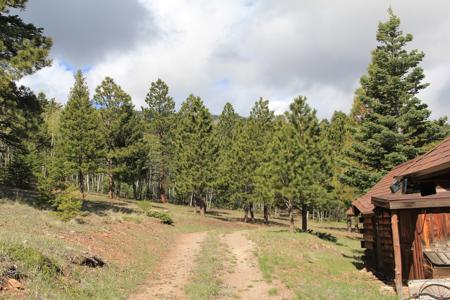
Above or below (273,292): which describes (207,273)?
above

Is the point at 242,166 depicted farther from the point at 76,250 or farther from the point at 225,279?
the point at 76,250

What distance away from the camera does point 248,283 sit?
14766 millimetres

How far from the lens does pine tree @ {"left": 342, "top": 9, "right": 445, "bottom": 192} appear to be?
25.5 meters

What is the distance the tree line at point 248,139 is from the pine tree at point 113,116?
0.41ft

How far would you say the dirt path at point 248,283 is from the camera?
12.8 m

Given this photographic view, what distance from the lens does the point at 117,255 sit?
1705 centimetres

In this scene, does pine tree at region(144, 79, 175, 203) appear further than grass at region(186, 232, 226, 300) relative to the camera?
Yes

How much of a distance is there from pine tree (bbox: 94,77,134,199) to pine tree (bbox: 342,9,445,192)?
97.5ft

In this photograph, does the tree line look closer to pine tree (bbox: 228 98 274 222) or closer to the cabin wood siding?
pine tree (bbox: 228 98 274 222)

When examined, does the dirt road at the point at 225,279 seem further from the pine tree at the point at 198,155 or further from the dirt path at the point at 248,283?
the pine tree at the point at 198,155

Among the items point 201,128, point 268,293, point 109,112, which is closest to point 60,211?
point 268,293

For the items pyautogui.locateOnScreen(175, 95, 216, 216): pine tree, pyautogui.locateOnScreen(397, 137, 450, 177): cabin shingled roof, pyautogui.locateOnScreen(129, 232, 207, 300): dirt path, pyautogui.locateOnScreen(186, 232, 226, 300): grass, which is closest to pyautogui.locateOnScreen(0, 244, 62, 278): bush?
pyautogui.locateOnScreen(129, 232, 207, 300): dirt path

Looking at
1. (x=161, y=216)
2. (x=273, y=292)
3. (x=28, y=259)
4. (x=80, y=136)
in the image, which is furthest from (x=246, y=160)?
(x=28, y=259)

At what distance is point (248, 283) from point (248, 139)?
1129 inches
